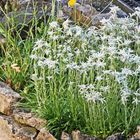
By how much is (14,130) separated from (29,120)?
0.16m

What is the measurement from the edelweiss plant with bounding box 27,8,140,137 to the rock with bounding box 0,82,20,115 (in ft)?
0.72

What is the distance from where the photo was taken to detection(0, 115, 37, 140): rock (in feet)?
13.2

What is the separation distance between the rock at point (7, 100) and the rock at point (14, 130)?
0.06 m

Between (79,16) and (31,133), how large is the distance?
4.54 ft

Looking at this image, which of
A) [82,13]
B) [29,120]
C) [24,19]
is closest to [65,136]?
[29,120]

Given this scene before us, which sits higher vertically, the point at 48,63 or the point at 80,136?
the point at 48,63

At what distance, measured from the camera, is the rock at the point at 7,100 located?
4.20 m

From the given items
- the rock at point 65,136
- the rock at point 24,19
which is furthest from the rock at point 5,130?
the rock at point 24,19

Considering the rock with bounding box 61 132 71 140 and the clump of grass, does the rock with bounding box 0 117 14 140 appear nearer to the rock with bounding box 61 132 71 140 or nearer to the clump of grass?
the clump of grass

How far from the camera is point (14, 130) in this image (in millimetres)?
4105

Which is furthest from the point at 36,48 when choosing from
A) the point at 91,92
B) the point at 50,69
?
the point at 91,92

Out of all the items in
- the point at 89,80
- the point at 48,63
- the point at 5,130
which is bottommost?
the point at 5,130

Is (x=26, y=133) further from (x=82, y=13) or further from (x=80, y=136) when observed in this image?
(x=82, y=13)

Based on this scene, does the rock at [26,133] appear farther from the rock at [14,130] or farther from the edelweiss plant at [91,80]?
the edelweiss plant at [91,80]
